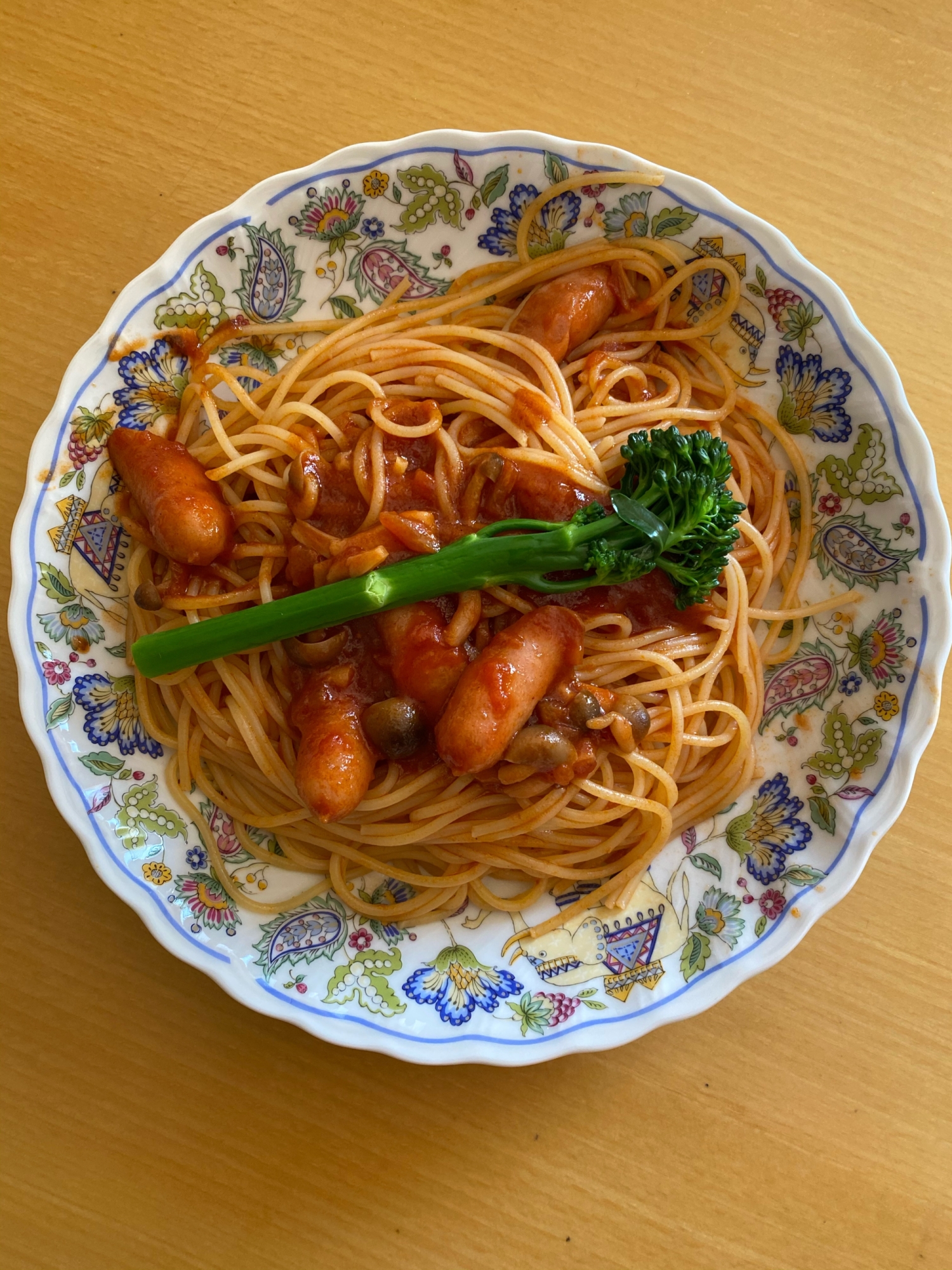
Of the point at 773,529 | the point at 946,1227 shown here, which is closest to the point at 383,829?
the point at 773,529

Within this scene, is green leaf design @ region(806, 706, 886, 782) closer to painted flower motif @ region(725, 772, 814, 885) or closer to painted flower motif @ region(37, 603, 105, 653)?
painted flower motif @ region(725, 772, 814, 885)

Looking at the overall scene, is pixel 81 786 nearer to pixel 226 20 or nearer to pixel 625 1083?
pixel 625 1083

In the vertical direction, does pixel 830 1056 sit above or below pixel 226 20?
below

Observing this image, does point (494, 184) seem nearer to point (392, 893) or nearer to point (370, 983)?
point (392, 893)

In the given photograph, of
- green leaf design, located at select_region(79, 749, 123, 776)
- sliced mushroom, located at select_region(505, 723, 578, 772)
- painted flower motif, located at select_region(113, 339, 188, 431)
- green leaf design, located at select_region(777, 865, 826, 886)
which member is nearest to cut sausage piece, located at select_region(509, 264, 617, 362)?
painted flower motif, located at select_region(113, 339, 188, 431)

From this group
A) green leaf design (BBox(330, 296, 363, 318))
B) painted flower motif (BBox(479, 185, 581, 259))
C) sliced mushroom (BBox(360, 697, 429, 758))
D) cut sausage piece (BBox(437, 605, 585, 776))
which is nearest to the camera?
cut sausage piece (BBox(437, 605, 585, 776))

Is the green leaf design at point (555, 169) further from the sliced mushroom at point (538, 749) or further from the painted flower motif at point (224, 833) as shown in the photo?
the painted flower motif at point (224, 833)
